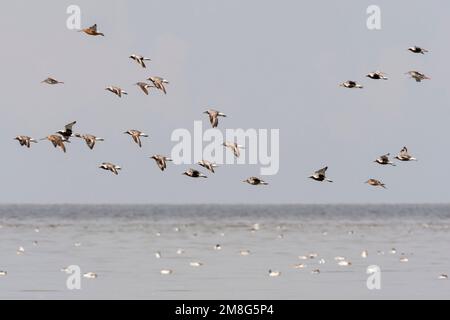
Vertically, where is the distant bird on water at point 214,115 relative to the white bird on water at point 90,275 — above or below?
above

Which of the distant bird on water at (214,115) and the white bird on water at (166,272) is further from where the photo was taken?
the white bird on water at (166,272)

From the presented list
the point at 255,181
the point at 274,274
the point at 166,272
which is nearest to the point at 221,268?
the point at 166,272

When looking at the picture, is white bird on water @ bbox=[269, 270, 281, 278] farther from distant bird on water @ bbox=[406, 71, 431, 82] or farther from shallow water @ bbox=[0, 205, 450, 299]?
distant bird on water @ bbox=[406, 71, 431, 82]

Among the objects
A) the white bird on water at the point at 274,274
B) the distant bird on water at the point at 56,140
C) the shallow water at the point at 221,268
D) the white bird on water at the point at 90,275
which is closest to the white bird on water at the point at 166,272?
the shallow water at the point at 221,268

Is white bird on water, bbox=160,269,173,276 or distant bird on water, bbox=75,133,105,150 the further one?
white bird on water, bbox=160,269,173,276

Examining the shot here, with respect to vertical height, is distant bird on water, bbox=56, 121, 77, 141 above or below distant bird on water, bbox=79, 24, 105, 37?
below

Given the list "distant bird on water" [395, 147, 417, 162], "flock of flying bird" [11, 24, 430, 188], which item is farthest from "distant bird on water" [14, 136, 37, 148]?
"distant bird on water" [395, 147, 417, 162]

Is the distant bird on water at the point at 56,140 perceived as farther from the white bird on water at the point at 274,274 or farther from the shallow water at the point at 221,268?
the white bird on water at the point at 274,274

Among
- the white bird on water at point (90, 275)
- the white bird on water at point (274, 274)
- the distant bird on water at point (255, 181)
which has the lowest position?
the white bird on water at point (90, 275)

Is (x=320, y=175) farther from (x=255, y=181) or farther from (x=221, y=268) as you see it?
(x=221, y=268)

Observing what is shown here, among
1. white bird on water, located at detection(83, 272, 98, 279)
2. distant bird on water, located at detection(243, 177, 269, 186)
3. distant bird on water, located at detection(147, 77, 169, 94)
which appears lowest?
white bird on water, located at detection(83, 272, 98, 279)
